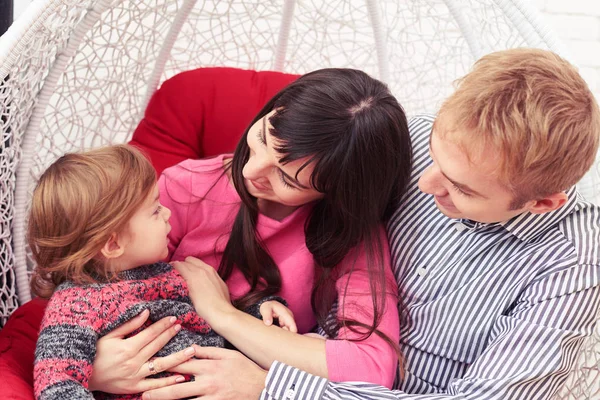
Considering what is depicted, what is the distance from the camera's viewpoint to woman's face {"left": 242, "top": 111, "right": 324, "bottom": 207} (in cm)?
127

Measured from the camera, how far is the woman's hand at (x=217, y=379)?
130 centimetres

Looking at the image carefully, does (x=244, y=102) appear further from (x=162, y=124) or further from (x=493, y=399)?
(x=493, y=399)

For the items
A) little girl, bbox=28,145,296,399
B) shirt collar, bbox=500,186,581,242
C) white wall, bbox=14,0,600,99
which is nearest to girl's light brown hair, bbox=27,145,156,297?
little girl, bbox=28,145,296,399

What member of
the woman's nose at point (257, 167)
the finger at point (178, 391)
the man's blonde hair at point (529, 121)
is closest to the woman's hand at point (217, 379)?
Result: the finger at point (178, 391)

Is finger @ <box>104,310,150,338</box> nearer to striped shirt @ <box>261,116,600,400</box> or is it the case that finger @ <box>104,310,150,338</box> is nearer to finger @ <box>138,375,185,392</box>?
finger @ <box>138,375,185,392</box>

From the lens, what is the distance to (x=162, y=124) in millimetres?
1788

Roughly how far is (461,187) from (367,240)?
0.28 metres

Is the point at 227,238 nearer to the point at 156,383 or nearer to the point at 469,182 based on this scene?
the point at 156,383

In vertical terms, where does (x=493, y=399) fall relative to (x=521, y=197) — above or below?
below

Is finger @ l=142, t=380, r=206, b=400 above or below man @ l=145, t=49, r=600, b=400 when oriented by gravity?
below

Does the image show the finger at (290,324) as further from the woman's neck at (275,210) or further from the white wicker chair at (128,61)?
the white wicker chair at (128,61)

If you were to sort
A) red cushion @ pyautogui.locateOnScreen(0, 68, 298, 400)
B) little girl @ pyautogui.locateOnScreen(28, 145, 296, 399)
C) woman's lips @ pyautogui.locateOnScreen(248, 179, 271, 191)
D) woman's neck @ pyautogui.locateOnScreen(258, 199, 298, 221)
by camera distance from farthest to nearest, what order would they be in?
1. red cushion @ pyautogui.locateOnScreen(0, 68, 298, 400)
2. woman's neck @ pyautogui.locateOnScreen(258, 199, 298, 221)
3. woman's lips @ pyautogui.locateOnScreen(248, 179, 271, 191)
4. little girl @ pyautogui.locateOnScreen(28, 145, 296, 399)

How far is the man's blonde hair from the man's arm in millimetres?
195

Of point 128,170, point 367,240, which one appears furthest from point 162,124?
point 367,240
